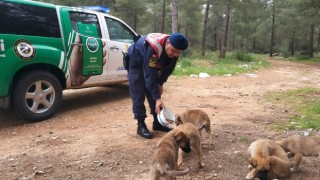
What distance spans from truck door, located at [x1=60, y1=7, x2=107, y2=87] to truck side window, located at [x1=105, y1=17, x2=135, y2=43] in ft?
1.20

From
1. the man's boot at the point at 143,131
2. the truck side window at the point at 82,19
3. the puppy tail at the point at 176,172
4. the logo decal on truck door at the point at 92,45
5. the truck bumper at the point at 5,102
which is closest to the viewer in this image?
the puppy tail at the point at 176,172

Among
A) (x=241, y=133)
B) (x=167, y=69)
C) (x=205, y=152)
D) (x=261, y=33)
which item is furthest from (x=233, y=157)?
(x=261, y=33)

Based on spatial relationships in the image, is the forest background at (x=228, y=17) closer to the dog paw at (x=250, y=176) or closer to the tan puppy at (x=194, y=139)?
the tan puppy at (x=194, y=139)

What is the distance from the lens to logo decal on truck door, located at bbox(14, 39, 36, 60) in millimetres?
5191

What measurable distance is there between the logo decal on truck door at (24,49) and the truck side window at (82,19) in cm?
108

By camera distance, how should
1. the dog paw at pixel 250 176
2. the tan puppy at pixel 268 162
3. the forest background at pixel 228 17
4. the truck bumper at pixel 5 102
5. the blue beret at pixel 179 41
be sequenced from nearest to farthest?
1. the tan puppy at pixel 268 162
2. the dog paw at pixel 250 176
3. the blue beret at pixel 179 41
4. the truck bumper at pixel 5 102
5. the forest background at pixel 228 17

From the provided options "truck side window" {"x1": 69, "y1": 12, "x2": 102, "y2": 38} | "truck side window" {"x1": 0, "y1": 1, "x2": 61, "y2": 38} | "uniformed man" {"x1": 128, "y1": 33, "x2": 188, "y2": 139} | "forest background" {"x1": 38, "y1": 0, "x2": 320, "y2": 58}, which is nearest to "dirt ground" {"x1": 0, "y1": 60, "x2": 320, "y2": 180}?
"uniformed man" {"x1": 128, "y1": 33, "x2": 188, "y2": 139}

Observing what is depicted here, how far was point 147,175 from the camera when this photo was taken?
369 centimetres

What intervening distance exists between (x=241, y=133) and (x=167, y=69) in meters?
1.66

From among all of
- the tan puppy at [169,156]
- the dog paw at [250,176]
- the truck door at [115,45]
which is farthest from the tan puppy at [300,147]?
the truck door at [115,45]

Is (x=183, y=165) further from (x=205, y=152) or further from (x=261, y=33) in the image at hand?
(x=261, y=33)

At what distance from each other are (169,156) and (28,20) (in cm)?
380

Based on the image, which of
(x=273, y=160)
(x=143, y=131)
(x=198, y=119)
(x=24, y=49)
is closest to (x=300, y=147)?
(x=273, y=160)

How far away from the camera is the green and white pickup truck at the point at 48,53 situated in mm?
5180
